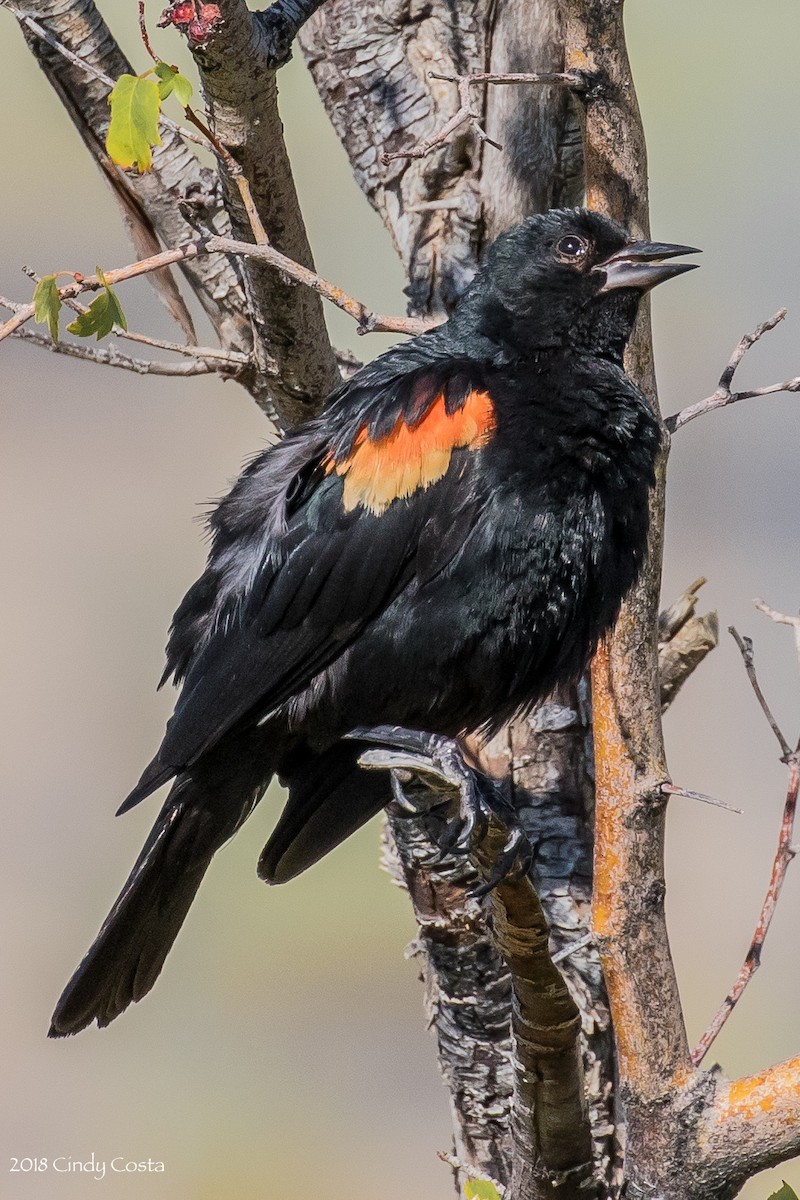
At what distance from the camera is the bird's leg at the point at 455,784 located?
198 cm

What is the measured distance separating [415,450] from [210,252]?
0.56 meters

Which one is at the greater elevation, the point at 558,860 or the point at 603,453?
the point at 603,453

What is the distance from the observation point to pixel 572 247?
264 centimetres

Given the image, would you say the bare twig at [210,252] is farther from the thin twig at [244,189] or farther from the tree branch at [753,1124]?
the tree branch at [753,1124]

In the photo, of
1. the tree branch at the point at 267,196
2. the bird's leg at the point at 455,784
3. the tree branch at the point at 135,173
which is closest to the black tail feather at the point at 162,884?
the bird's leg at the point at 455,784

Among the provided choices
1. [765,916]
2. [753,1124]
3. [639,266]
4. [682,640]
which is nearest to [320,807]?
[682,640]

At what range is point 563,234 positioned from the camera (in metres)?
2.63

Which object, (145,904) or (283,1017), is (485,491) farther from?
(283,1017)

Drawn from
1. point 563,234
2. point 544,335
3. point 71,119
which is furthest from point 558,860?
point 71,119

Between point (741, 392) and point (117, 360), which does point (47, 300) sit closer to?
point (117, 360)

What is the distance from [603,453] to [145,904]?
1.36m

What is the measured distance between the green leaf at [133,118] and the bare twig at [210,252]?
0.73 feet

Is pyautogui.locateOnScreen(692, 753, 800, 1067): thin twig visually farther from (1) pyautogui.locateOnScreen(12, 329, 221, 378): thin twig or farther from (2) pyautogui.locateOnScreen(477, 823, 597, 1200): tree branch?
(1) pyautogui.locateOnScreen(12, 329, 221, 378): thin twig

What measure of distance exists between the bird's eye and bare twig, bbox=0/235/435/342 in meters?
0.42
